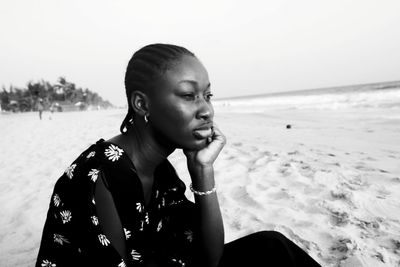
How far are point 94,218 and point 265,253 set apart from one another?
2.27ft

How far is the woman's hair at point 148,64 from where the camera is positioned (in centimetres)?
114

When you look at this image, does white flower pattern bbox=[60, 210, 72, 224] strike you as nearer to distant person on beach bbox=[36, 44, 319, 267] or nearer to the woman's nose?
distant person on beach bbox=[36, 44, 319, 267]

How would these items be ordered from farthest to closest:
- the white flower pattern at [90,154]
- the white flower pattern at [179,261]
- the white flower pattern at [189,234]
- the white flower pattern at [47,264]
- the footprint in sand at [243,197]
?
1. the footprint in sand at [243,197]
2. the white flower pattern at [189,234]
3. the white flower pattern at [179,261]
4. the white flower pattern at [47,264]
5. the white flower pattern at [90,154]

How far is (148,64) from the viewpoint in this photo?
116 centimetres

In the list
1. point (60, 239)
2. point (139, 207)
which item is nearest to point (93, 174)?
point (139, 207)

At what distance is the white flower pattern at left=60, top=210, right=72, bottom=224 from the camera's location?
1009 millimetres

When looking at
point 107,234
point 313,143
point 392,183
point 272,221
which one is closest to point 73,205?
point 107,234

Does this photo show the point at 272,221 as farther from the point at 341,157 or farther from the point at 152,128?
the point at 341,157

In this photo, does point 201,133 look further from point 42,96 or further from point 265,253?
point 42,96

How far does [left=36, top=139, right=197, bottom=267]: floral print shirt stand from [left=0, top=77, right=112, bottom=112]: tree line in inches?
2119

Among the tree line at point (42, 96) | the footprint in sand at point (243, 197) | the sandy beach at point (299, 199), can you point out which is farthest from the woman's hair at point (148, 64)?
the tree line at point (42, 96)

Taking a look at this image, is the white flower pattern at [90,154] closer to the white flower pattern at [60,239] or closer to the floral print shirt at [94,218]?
the floral print shirt at [94,218]

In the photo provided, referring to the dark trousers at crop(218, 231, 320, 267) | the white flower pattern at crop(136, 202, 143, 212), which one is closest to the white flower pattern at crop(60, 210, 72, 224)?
the white flower pattern at crop(136, 202, 143, 212)

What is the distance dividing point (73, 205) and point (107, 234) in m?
0.16
